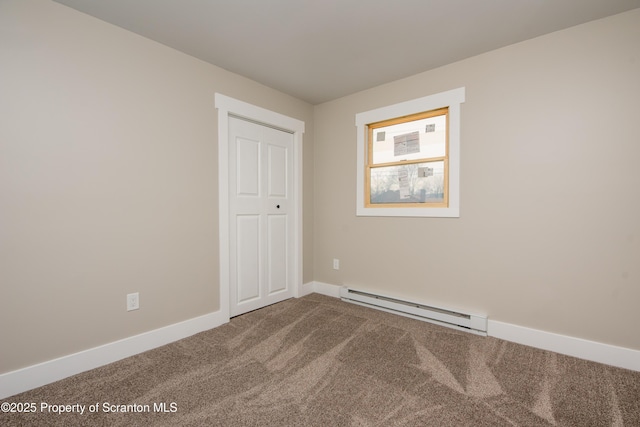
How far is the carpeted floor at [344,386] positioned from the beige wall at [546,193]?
39 cm

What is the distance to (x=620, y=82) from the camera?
1.86 m

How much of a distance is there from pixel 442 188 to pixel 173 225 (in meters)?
2.46

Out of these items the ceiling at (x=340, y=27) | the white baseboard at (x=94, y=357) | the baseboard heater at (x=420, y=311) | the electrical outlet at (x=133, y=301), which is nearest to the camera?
the white baseboard at (x=94, y=357)

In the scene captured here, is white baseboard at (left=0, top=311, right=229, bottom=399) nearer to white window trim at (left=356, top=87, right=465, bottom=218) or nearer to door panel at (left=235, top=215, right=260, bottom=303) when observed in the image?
door panel at (left=235, top=215, right=260, bottom=303)

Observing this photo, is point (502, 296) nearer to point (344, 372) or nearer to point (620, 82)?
point (344, 372)

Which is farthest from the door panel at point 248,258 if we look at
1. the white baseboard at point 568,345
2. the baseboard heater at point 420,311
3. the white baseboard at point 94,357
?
the white baseboard at point 568,345

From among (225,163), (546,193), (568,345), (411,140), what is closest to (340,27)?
(411,140)

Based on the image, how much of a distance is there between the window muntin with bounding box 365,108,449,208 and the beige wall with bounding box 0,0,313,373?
5.59 feet

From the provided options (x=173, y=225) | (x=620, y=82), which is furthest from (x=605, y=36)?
(x=173, y=225)

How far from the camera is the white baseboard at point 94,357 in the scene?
62.1 inches

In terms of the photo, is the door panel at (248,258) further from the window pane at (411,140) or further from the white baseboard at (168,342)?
the window pane at (411,140)

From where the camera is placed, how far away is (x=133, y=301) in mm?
2039

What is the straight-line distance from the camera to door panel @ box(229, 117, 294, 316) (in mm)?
2732

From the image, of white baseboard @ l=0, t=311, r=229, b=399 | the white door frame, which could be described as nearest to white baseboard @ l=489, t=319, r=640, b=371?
the white door frame
